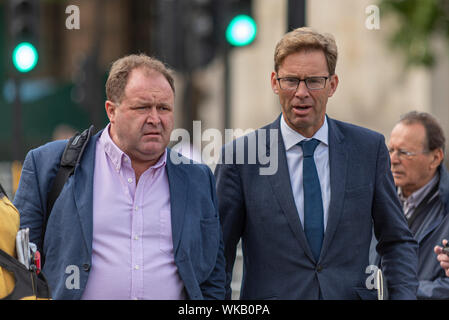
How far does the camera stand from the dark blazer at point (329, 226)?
445 cm

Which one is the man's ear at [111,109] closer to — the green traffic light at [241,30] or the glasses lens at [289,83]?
the glasses lens at [289,83]

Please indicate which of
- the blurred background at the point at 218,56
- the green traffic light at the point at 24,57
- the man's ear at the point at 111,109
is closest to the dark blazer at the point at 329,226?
the man's ear at the point at 111,109

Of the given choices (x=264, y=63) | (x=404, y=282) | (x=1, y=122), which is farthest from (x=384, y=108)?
(x=404, y=282)

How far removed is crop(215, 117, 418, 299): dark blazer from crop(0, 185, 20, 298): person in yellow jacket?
1.17 meters

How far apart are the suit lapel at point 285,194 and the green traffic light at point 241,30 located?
6.29 meters

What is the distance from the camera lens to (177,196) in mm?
4273

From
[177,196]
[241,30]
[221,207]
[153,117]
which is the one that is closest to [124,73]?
[153,117]

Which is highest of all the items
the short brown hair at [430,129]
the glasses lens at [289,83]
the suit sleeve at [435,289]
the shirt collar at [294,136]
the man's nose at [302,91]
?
the glasses lens at [289,83]

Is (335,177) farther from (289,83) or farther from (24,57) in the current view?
(24,57)

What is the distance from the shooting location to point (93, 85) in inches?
672

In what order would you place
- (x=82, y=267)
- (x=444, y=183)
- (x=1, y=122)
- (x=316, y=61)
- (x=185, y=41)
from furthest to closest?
(x=1, y=122) < (x=185, y=41) < (x=444, y=183) < (x=316, y=61) < (x=82, y=267)

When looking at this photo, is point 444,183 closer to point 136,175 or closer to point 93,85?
point 136,175

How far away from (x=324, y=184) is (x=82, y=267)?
1324 millimetres

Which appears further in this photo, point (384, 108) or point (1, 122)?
point (1, 122)
